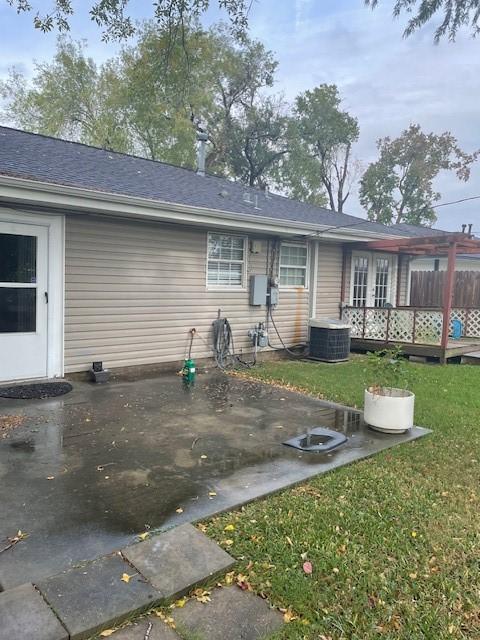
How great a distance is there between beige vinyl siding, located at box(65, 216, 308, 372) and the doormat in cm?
45

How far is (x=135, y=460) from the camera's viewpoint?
380 centimetres

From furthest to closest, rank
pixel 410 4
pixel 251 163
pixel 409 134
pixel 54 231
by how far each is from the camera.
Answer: pixel 409 134 < pixel 251 163 < pixel 54 231 < pixel 410 4

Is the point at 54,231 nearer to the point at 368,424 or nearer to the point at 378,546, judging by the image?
the point at 368,424

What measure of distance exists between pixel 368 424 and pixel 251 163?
24.1 meters

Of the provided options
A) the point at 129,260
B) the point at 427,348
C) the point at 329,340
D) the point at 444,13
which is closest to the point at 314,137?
the point at 427,348

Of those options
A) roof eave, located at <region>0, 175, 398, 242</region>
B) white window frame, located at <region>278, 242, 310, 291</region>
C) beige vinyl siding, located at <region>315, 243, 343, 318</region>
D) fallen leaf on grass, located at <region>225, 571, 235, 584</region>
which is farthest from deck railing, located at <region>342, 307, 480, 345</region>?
fallen leaf on grass, located at <region>225, 571, 235, 584</region>

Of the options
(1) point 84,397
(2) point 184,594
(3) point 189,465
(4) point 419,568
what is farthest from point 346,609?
(1) point 84,397

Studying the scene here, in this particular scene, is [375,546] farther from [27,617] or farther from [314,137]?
[314,137]

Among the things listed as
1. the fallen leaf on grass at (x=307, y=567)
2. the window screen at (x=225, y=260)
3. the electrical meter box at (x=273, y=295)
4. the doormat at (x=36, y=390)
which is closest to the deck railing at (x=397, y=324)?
the electrical meter box at (x=273, y=295)

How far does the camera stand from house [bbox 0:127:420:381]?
5.98 metres

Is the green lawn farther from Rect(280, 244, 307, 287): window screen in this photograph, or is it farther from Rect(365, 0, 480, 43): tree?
Rect(280, 244, 307, 287): window screen

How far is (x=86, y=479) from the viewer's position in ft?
11.2

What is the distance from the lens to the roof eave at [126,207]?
5387 millimetres

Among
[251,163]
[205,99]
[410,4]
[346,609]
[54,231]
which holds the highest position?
[205,99]
